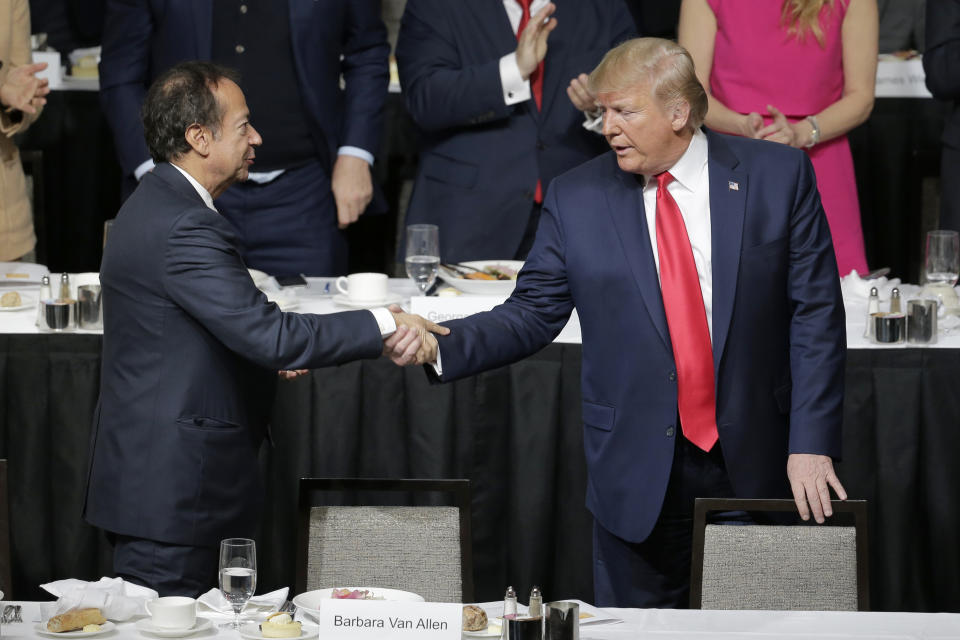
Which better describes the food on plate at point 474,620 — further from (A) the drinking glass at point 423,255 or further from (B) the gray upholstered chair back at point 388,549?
(A) the drinking glass at point 423,255

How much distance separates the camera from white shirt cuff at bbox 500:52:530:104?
4395 mm

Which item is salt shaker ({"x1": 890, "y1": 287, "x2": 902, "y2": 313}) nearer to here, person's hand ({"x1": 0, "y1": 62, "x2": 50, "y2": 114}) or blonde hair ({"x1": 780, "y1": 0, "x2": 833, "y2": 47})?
blonde hair ({"x1": 780, "y1": 0, "x2": 833, "y2": 47})

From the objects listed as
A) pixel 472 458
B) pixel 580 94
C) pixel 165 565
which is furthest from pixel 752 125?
pixel 165 565

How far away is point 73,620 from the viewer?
7.15 ft

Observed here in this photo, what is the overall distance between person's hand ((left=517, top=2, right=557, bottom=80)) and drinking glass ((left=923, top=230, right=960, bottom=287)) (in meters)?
1.32

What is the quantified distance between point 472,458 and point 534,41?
4.67ft

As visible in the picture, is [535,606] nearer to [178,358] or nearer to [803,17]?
[178,358]

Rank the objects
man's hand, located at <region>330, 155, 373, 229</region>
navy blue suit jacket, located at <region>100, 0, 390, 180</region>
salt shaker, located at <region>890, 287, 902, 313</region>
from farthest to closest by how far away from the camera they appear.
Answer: man's hand, located at <region>330, 155, 373, 229</region> → navy blue suit jacket, located at <region>100, 0, 390, 180</region> → salt shaker, located at <region>890, 287, 902, 313</region>

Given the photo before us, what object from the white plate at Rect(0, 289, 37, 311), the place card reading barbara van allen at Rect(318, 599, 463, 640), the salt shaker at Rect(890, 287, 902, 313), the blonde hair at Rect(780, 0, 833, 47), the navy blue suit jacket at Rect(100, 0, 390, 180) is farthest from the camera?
the navy blue suit jacket at Rect(100, 0, 390, 180)

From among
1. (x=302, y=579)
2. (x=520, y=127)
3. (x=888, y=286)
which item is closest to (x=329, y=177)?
(x=520, y=127)

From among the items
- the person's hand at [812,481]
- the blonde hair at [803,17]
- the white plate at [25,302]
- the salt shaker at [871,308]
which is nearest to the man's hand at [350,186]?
the white plate at [25,302]

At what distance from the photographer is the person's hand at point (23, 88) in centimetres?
410

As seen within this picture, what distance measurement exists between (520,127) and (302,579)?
7.15ft

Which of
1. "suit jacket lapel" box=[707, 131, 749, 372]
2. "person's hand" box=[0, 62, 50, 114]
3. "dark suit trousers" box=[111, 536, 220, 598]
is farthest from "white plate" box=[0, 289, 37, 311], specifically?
A: "suit jacket lapel" box=[707, 131, 749, 372]
